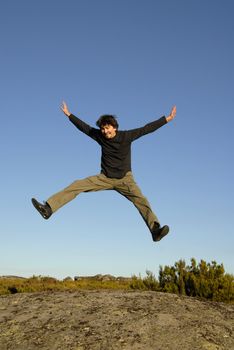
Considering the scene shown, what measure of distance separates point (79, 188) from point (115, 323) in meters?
3.23

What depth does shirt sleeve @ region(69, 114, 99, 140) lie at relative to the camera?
10.1 metres

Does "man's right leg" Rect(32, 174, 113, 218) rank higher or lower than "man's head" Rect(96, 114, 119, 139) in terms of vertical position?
lower

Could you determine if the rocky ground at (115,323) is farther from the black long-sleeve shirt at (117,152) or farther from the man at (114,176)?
the black long-sleeve shirt at (117,152)

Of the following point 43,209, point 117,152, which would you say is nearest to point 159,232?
point 117,152

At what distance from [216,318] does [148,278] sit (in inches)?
180

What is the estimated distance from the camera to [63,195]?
965 centimetres

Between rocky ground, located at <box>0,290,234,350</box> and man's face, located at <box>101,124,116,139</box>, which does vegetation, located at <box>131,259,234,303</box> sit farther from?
man's face, located at <box>101,124,116,139</box>

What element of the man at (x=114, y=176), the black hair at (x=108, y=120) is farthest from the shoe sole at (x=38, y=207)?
the black hair at (x=108, y=120)

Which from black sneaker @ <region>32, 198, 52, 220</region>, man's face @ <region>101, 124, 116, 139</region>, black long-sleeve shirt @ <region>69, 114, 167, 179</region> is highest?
man's face @ <region>101, 124, 116, 139</region>

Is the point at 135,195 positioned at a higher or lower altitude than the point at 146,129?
lower

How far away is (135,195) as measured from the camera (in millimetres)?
9805

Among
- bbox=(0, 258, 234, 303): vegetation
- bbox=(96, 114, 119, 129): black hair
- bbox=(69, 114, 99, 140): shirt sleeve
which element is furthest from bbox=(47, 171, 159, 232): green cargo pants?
bbox=(0, 258, 234, 303): vegetation

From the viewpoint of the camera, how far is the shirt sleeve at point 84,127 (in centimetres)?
1006

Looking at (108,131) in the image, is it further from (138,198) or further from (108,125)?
(138,198)
